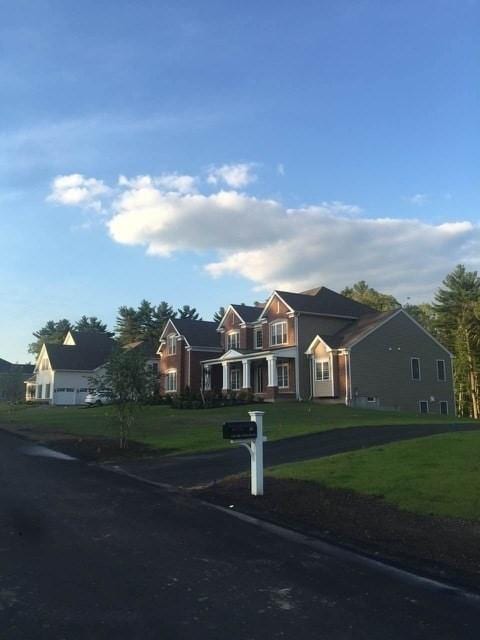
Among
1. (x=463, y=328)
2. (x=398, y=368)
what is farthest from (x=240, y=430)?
(x=463, y=328)

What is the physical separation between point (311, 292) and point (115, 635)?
4536cm

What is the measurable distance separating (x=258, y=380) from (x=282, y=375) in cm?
414

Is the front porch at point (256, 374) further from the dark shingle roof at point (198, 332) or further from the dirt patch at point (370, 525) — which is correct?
the dirt patch at point (370, 525)

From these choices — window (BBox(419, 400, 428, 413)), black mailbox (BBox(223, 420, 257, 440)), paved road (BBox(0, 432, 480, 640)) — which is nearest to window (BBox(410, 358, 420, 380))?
window (BBox(419, 400, 428, 413))

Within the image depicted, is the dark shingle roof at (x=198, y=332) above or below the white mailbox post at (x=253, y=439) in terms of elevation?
above

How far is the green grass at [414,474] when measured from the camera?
368 inches

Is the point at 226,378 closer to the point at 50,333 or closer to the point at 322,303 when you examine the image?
the point at 322,303

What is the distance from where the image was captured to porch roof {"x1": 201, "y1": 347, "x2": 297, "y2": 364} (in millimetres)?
43562

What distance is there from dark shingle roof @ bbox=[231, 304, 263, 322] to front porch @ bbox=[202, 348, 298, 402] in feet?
12.6

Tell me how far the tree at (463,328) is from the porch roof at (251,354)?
2316 cm

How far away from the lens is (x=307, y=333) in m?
44.7

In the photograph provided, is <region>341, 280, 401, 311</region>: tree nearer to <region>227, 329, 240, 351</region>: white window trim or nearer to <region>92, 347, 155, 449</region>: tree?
<region>227, 329, 240, 351</region>: white window trim

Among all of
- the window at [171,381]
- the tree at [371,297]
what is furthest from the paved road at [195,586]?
the tree at [371,297]

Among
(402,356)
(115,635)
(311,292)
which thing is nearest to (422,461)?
(115,635)
